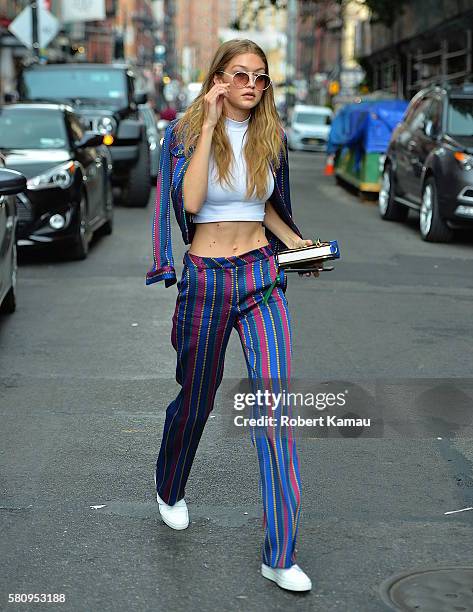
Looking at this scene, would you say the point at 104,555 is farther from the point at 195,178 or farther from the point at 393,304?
the point at 393,304

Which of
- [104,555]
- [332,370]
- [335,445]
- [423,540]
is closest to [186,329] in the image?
[104,555]

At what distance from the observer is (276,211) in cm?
453

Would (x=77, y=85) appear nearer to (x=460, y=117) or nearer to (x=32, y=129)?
(x=32, y=129)

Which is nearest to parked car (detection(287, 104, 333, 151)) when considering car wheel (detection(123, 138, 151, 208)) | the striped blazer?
car wheel (detection(123, 138, 151, 208))

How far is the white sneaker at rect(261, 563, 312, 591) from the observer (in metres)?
4.10

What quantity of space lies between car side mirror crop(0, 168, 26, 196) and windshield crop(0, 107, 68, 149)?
6.95 meters

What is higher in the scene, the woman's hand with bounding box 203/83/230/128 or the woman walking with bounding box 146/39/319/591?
the woman's hand with bounding box 203/83/230/128

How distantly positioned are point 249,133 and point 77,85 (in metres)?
17.0

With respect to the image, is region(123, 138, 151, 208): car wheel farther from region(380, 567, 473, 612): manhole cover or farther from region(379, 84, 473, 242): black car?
region(380, 567, 473, 612): manhole cover

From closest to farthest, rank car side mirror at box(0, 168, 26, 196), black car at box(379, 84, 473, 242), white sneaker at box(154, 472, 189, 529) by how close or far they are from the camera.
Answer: white sneaker at box(154, 472, 189, 529)
car side mirror at box(0, 168, 26, 196)
black car at box(379, 84, 473, 242)

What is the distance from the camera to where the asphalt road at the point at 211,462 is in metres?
4.25

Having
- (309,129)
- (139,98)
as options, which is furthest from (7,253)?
(309,129)

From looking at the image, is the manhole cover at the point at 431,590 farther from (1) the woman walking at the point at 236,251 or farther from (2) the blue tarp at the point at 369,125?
(2) the blue tarp at the point at 369,125

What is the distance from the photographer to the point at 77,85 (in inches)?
819
